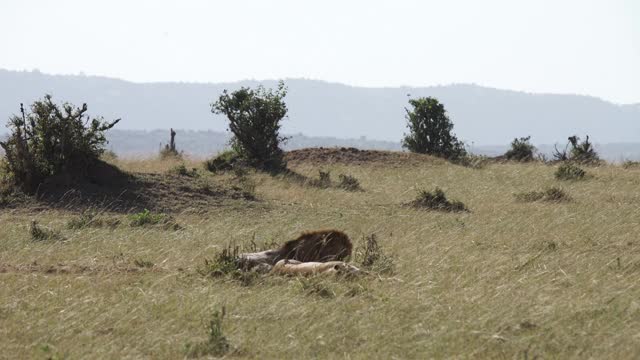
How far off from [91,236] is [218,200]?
202 inches

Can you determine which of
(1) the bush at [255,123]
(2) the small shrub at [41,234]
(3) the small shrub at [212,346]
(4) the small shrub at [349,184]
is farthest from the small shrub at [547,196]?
(3) the small shrub at [212,346]

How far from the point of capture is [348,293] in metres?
8.77

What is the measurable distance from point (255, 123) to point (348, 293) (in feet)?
59.8

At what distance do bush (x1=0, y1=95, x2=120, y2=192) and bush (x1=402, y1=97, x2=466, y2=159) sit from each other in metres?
15.1

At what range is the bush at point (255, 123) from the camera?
2622 cm

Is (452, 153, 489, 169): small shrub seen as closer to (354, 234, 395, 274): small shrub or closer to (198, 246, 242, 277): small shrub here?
(354, 234, 395, 274): small shrub

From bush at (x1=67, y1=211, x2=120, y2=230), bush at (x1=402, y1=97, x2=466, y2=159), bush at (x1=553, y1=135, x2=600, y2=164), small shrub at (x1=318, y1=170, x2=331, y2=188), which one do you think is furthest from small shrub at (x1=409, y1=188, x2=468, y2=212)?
bush at (x1=402, y1=97, x2=466, y2=159)

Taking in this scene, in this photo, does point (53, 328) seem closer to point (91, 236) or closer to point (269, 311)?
point (269, 311)

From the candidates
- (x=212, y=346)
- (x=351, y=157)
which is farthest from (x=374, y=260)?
(x=351, y=157)

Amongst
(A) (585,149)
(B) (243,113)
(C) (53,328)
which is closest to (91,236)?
(C) (53,328)

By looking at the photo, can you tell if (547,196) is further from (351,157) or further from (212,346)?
(212,346)

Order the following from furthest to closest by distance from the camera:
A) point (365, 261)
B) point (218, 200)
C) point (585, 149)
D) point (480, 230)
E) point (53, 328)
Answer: point (585, 149) → point (218, 200) → point (480, 230) → point (365, 261) → point (53, 328)

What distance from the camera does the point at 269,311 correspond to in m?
7.98

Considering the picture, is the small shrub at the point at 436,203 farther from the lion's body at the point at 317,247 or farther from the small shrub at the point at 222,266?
the small shrub at the point at 222,266
